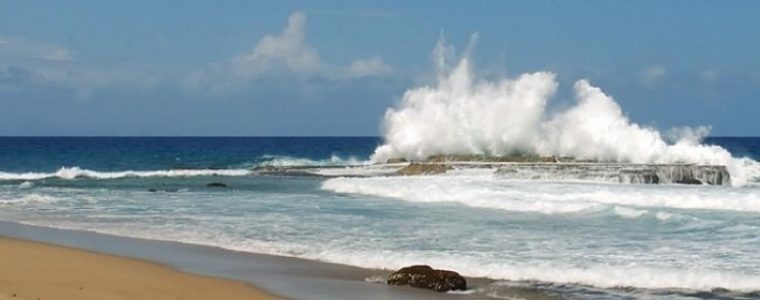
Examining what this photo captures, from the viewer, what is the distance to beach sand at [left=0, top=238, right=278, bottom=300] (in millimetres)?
10234

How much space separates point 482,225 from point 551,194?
6.91m

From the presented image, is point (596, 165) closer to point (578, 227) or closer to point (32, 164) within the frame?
point (578, 227)

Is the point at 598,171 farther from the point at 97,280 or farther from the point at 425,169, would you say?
the point at 97,280

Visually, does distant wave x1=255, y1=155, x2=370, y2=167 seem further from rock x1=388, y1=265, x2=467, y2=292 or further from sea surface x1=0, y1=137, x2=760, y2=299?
rock x1=388, y1=265, x2=467, y2=292

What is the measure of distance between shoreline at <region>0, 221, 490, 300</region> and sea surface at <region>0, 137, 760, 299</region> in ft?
1.68

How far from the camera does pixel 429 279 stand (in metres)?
11.2

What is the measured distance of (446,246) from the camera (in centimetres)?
1478

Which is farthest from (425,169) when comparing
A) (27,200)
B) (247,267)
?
(247,267)

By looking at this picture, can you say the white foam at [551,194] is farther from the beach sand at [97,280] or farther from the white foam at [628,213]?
the beach sand at [97,280]

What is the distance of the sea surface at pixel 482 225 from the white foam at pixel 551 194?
46 mm

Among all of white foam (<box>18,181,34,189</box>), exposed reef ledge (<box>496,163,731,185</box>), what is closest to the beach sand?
exposed reef ledge (<box>496,163,731,185</box>)

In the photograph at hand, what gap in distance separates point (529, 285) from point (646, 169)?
797 inches

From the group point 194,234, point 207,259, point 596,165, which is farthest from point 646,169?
point 207,259

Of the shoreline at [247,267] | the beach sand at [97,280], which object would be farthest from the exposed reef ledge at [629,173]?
the beach sand at [97,280]
